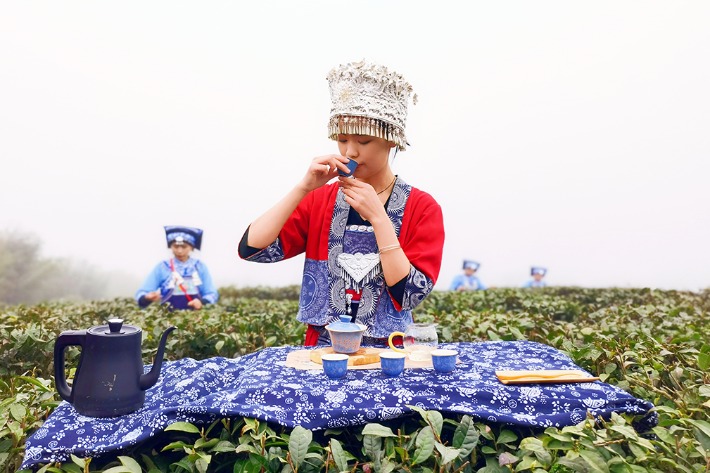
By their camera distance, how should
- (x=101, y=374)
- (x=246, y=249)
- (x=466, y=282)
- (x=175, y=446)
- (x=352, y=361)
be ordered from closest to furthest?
1. (x=175, y=446)
2. (x=101, y=374)
3. (x=352, y=361)
4. (x=246, y=249)
5. (x=466, y=282)

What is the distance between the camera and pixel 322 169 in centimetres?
251

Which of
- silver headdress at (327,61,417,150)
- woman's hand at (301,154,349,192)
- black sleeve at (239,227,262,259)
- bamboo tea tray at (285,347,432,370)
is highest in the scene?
silver headdress at (327,61,417,150)

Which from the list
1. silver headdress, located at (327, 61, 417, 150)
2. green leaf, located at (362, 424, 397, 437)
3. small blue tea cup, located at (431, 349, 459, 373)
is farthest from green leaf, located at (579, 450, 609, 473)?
silver headdress, located at (327, 61, 417, 150)

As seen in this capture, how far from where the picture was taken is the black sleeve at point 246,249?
272cm

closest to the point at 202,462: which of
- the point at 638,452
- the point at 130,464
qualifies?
the point at 130,464

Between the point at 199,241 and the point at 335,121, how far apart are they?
4827 mm

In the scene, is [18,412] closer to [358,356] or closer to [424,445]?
[358,356]

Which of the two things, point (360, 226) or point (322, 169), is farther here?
point (360, 226)

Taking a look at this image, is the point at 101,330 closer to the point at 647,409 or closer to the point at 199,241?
the point at 647,409

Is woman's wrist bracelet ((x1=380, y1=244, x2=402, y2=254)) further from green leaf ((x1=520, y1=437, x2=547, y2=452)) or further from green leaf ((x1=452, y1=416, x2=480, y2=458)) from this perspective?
green leaf ((x1=520, y1=437, x2=547, y2=452))

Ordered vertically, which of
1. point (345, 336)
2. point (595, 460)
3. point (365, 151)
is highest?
point (365, 151)

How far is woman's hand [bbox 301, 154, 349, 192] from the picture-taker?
251 cm

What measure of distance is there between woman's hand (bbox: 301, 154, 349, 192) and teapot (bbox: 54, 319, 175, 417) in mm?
1025

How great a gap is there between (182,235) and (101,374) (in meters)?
5.20
